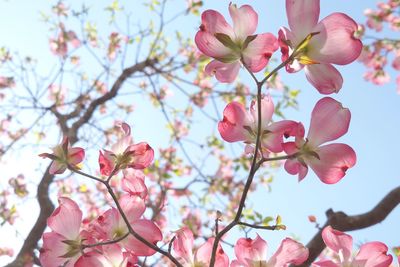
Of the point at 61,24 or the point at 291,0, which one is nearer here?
the point at 291,0

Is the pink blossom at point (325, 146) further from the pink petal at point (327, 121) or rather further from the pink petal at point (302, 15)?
the pink petal at point (302, 15)

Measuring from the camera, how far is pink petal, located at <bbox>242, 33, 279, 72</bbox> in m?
0.77

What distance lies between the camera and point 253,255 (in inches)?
32.6

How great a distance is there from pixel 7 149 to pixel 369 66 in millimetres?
3483

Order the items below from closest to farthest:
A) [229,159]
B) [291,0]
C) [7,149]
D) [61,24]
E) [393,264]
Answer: [291,0]
[393,264]
[7,149]
[61,24]
[229,159]

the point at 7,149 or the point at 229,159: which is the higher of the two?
the point at 229,159

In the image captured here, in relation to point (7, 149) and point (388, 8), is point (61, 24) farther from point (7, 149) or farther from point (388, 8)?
point (388, 8)

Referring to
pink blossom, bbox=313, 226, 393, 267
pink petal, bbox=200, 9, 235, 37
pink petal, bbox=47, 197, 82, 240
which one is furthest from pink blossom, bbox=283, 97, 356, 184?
pink petal, bbox=47, 197, 82, 240

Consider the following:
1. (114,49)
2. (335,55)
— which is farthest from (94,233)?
(114,49)

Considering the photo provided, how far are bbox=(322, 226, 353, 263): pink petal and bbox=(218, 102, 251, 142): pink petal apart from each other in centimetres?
23

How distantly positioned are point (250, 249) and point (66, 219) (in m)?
0.35

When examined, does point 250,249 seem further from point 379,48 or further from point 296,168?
point 379,48

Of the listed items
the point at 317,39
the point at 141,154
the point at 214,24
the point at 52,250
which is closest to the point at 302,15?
the point at 317,39

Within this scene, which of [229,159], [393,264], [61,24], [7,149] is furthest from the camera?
[229,159]
